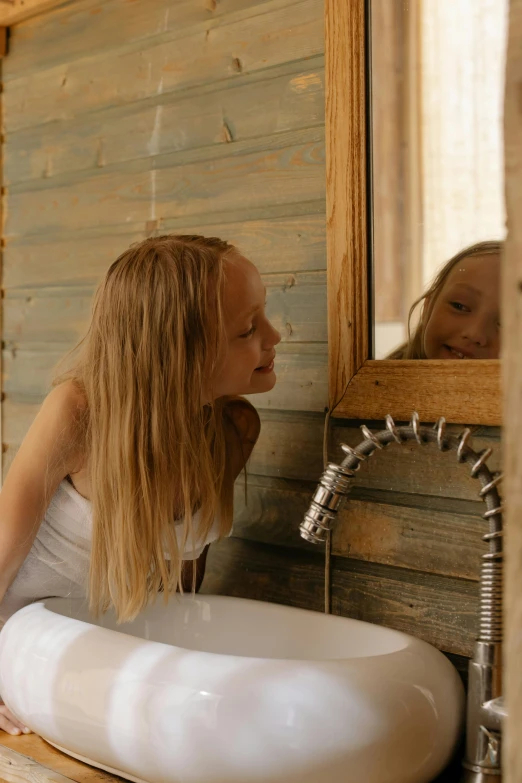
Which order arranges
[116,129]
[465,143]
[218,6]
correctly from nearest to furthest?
[465,143] < [218,6] < [116,129]

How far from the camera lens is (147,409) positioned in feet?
4.33

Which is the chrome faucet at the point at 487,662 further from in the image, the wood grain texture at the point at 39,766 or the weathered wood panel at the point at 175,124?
the weathered wood panel at the point at 175,124

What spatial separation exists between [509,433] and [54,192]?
63.2 inches

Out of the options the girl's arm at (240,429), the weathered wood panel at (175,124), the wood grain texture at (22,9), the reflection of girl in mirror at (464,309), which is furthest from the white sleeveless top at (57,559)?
the wood grain texture at (22,9)

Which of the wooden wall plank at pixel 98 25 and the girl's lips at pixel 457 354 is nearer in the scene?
the girl's lips at pixel 457 354

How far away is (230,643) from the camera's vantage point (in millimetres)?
1393

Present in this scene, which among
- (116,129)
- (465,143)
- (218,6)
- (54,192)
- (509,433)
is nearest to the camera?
(509,433)

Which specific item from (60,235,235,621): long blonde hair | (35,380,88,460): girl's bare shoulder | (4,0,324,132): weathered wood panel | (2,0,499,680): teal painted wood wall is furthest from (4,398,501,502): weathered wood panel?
(4,0,324,132): weathered wood panel

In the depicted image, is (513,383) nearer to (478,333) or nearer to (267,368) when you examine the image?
(478,333)

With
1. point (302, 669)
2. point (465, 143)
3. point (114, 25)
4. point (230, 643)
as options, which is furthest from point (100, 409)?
point (114, 25)

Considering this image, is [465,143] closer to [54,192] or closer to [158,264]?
[158,264]

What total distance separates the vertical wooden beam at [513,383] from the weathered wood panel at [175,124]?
3.05ft

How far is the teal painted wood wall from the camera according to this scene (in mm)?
1348

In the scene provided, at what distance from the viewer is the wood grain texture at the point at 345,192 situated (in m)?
1.37
